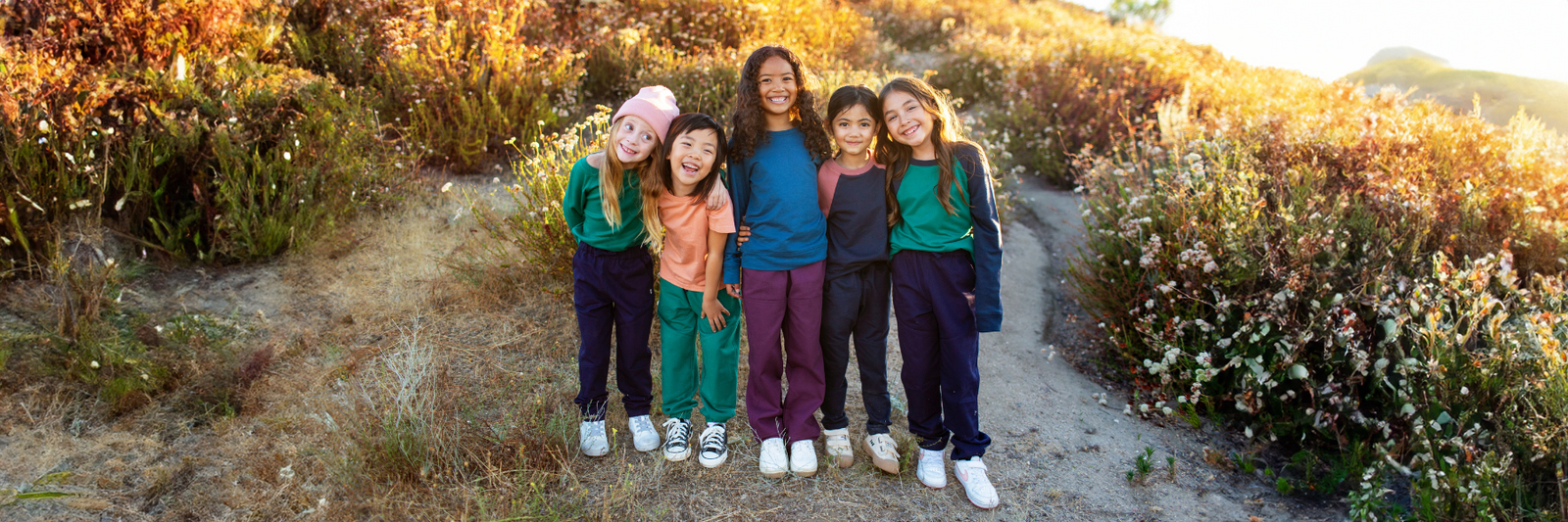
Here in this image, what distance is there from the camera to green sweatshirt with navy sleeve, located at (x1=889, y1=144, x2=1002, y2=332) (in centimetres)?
275

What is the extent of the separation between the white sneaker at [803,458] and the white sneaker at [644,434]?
552 mm

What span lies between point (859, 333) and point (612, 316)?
957 mm

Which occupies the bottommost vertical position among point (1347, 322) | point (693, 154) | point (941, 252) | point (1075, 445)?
point (1075, 445)

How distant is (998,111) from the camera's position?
800cm

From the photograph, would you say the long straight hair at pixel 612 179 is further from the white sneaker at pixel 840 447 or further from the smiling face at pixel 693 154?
the white sneaker at pixel 840 447

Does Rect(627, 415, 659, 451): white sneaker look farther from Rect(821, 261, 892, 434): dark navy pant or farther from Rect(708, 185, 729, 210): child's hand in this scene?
Rect(708, 185, 729, 210): child's hand

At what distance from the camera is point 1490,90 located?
8.85m

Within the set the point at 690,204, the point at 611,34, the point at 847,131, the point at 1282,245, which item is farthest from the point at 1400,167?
the point at 611,34

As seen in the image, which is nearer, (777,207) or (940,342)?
(777,207)

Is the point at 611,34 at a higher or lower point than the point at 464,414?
higher

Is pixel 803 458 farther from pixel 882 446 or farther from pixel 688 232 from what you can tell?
pixel 688 232

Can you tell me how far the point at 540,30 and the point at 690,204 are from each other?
5.26 m

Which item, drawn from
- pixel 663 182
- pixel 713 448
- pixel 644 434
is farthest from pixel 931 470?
pixel 663 182

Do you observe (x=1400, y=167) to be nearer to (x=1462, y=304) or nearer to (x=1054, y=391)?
(x=1462, y=304)
